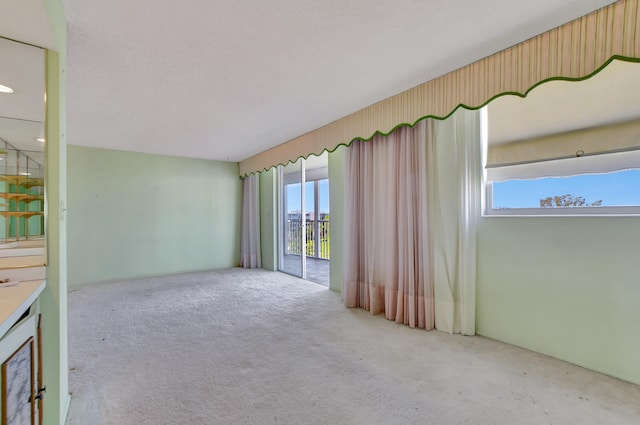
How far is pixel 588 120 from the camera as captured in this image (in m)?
1.98

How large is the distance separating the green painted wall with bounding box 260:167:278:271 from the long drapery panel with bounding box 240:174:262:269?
0.09m

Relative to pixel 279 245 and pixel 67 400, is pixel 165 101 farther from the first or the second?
pixel 279 245

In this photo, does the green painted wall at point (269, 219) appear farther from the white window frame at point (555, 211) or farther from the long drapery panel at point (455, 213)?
the white window frame at point (555, 211)

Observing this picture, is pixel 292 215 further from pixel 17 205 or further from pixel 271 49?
pixel 17 205

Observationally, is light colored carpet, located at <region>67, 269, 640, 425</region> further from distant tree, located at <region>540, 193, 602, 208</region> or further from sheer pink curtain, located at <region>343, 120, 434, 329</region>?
distant tree, located at <region>540, 193, 602, 208</region>

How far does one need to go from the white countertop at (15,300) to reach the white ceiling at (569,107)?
10.1 feet

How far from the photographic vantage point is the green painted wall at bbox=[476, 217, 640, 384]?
1833mm

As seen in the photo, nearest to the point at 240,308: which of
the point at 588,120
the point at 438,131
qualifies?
the point at 438,131

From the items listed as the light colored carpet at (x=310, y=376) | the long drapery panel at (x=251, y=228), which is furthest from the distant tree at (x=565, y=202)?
the long drapery panel at (x=251, y=228)

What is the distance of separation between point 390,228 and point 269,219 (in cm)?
304

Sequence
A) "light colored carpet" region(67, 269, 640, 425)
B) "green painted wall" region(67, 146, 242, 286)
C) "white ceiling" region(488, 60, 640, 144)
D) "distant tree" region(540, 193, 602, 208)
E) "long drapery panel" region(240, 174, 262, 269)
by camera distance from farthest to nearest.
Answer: "long drapery panel" region(240, 174, 262, 269) → "green painted wall" region(67, 146, 242, 286) → "distant tree" region(540, 193, 602, 208) → "white ceiling" region(488, 60, 640, 144) → "light colored carpet" region(67, 269, 640, 425)

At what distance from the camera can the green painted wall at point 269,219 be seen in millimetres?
5355

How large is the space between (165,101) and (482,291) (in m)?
3.44

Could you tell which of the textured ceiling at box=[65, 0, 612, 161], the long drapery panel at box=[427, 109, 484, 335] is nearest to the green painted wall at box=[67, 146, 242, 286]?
the textured ceiling at box=[65, 0, 612, 161]
